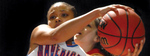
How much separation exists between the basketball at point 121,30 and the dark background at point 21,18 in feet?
5.25

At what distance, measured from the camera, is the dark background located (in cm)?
308

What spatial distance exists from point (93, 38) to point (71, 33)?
2.59 feet

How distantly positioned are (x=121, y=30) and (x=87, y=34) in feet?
1.81

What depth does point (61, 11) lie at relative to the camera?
4.81ft

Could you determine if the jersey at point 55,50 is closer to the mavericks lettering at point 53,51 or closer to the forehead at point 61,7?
the mavericks lettering at point 53,51

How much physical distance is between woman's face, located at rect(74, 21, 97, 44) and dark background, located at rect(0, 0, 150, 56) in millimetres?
1143

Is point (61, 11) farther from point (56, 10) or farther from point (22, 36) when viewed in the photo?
point (22, 36)

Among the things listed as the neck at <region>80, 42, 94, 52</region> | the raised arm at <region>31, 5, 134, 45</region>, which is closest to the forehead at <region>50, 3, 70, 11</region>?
the raised arm at <region>31, 5, 134, 45</region>

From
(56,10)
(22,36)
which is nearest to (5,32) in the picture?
(22,36)

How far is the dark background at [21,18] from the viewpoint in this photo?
308cm

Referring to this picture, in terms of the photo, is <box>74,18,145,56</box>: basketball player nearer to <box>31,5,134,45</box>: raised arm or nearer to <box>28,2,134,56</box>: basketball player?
<box>28,2,134,56</box>: basketball player

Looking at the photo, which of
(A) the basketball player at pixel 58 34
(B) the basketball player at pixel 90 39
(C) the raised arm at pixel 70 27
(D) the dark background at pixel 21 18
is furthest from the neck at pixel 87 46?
(D) the dark background at pixel 21 18

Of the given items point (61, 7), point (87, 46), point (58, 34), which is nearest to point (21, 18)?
point (87, 46)

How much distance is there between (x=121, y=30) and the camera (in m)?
1.44
